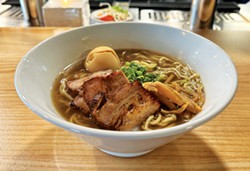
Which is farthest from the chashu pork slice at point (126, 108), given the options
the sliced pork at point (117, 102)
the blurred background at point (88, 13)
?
the blurred background at point (88, 13)

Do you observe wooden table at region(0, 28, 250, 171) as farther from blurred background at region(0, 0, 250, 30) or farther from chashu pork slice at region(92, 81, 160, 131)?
blurred background at region(0, 0, 250, 30)

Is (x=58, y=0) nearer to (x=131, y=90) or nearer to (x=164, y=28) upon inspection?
(x=164, y=28)

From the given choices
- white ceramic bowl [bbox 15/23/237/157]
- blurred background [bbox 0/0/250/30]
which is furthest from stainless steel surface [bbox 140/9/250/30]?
white ceramic bowl [bbox 15/23/237/157]

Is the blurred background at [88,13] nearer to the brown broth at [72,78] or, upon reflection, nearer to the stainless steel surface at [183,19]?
the stainless steel surface at [183,19]

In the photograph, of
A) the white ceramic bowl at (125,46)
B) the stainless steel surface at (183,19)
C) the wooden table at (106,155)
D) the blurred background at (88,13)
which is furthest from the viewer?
the stainless steel surface at (183,19)

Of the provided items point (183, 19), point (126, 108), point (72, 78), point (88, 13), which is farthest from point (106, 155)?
point (183, 19)

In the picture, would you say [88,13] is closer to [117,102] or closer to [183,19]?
[183,19]
